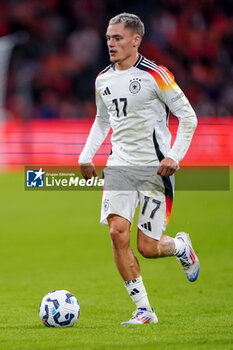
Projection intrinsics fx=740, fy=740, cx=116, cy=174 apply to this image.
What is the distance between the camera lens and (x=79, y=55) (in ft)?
76.8

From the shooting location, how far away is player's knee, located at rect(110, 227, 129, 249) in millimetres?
5578

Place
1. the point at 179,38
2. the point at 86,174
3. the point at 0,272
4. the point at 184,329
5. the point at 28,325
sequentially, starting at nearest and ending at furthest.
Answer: the point at 184,329, the point at 28,325, the point at 86,174, the point at 0,272, the point at 179,38

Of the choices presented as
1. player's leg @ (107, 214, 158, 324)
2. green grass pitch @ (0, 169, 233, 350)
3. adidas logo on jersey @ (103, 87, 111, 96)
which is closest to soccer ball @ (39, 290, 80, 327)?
green grass pitch @ (0, 169, 233, 350)

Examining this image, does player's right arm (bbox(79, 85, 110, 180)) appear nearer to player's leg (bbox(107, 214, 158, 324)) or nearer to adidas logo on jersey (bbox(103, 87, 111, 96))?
adidas logo on jersey (bbox(103, 87, 111, 96))

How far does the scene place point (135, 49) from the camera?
585 centimetres

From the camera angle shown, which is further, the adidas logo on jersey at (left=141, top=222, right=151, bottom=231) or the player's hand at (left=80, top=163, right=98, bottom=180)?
the player's hand at (left=80, top=163, right=98, bottom=180)

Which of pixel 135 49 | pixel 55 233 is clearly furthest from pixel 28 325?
pixel 55 233

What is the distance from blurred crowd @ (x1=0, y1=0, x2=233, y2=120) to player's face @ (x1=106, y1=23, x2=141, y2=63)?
15513mm

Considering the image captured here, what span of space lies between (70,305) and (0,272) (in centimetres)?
380

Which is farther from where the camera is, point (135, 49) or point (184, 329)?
point (135, 49)

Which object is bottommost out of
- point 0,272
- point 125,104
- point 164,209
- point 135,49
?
point 0,272

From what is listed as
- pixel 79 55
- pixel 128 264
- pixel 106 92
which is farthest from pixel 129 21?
pixel 79 55

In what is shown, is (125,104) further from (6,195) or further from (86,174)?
(6,195)

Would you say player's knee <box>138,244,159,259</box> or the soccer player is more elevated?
the soccer player
